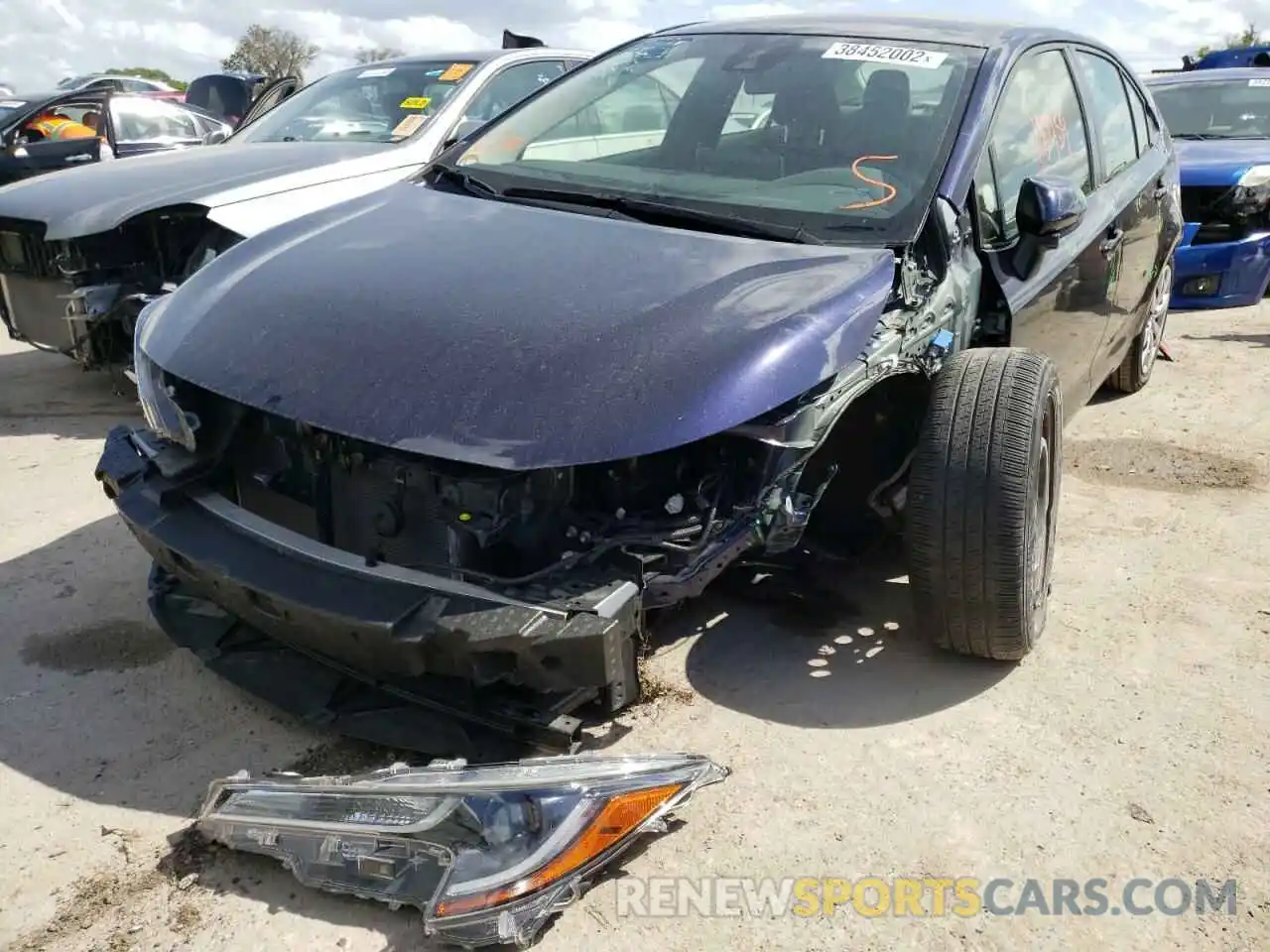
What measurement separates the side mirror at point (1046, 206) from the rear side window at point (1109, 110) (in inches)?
44.6

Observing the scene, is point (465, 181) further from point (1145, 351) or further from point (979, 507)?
point (1145, 351)

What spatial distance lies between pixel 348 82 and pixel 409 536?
4.74m

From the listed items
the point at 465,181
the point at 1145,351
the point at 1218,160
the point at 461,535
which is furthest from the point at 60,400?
the point at 1218,160

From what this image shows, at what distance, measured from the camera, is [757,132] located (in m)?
3.46

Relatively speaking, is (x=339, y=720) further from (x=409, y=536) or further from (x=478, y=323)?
(x=478, y=323)

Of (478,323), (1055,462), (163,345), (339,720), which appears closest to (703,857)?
(339,720)

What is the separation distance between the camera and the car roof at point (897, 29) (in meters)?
3.63

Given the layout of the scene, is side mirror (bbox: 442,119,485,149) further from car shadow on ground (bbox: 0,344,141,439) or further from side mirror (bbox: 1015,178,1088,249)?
side mirror (bbox: 1015,178,1088,249)

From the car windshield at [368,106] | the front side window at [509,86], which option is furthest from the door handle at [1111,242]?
the car windshield at [368,106]

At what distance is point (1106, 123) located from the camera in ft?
14.5

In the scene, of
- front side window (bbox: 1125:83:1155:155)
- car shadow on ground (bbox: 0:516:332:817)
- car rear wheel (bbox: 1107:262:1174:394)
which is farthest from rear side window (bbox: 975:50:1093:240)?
car shadow on ground (bbox: 0:516:332:817)

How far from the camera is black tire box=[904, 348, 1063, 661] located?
2842 millimetres

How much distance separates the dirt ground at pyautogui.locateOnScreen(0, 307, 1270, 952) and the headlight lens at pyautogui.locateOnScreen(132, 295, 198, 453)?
28.5 inches

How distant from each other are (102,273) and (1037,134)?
413 centimetres
